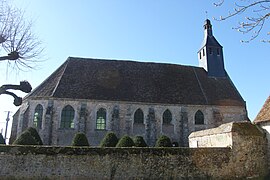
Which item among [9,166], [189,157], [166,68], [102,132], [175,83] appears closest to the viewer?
[9,166]

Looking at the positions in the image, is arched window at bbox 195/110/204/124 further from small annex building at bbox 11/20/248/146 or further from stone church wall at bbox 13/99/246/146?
stone church wall at bbox 13/99/246/146

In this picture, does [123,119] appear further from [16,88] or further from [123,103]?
[16,88]

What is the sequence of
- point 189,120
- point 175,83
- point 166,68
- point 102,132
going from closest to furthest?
point 102,132 < point 189,120 < point 175,83 < point 166,68

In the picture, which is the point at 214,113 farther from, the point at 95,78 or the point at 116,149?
the point at 116,149

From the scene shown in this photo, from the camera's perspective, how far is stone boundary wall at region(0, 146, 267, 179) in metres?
12.5

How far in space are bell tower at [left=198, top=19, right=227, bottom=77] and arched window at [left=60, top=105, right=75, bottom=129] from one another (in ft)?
52.1

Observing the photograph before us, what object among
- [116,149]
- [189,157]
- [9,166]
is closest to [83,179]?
[116,149]

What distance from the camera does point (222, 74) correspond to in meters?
30.2

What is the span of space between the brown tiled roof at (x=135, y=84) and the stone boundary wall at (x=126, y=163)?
35.6 ft

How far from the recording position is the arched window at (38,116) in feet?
75.6

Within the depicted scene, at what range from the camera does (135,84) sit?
1032 inches

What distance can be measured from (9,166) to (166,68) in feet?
67.0

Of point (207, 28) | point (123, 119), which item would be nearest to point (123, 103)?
point (123, 119)

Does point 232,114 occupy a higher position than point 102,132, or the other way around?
point 232,114
